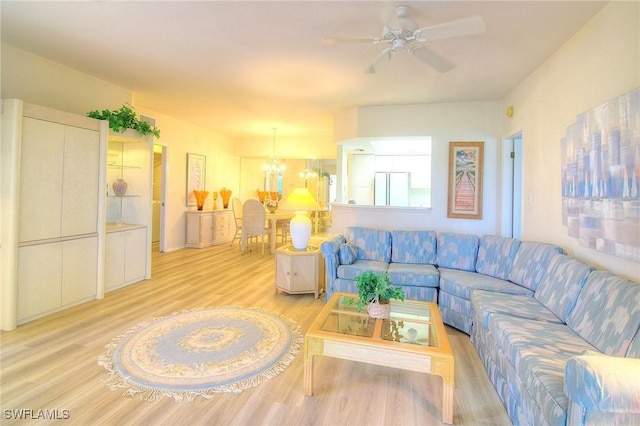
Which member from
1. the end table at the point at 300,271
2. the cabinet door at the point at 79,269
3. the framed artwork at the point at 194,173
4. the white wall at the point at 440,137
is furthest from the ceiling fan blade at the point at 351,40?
the framed artwork at the point at 194,173

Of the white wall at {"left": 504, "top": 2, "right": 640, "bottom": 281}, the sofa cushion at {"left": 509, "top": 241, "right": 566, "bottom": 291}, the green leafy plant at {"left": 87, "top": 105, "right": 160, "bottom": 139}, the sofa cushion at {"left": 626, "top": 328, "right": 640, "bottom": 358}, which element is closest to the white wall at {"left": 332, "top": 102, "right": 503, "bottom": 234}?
the white wall at {"left": 504, "top": 2, "right": 640, "bottom": 281}

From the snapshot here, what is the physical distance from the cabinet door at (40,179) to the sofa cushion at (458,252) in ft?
13.5

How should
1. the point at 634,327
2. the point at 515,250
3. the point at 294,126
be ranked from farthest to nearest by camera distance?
the point at 294,126, the point at 515,250, the point at 634,327

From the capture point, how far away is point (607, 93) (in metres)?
2.17

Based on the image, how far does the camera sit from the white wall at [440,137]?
14.6 ft

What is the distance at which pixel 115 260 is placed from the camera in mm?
3857

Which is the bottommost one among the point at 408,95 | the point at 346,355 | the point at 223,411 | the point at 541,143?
A: the point at 223,411

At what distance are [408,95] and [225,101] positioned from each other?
8.93ft

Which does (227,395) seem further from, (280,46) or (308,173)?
(308,173)

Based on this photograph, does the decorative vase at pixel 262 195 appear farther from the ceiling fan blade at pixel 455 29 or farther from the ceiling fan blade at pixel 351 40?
the ceiling fan blade at pixel 455 29

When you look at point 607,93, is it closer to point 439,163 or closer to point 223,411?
point 439,163

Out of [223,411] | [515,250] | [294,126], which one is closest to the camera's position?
[223,411]

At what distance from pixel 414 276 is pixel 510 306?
1068mm

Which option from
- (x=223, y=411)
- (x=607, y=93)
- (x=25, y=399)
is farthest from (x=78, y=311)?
(x=607, y=93)
